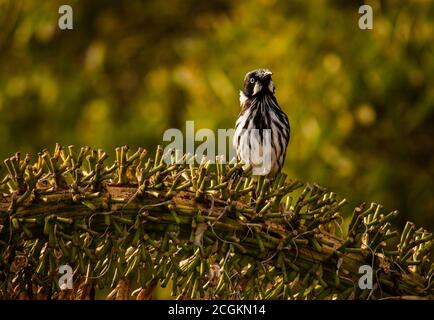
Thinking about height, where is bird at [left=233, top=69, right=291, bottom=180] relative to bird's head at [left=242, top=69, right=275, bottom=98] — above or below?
below

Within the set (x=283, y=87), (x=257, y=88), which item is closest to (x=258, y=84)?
(x=257, y=88)

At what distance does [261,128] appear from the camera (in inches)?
132

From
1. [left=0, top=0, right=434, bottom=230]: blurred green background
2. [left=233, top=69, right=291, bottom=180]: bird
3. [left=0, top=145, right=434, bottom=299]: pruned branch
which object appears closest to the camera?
[left=0, top=145, right=434, bottom=299]: pruned branch

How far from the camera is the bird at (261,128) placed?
128 inches

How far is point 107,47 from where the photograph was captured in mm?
7285

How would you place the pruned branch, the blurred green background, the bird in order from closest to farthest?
1. the pruned branch
2. the bird
3. the blurred green background

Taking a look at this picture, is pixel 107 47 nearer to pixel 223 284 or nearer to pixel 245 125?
pixel 245 125

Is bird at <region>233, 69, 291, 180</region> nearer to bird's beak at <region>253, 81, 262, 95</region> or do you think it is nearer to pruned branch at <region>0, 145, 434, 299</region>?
bird's beak at <region>253, 81, 262, 95</region>

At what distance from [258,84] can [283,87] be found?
2.23m

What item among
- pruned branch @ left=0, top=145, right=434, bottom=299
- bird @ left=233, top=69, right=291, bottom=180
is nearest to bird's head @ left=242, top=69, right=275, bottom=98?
bird @ left=233, top=69, right=291, bottom=180

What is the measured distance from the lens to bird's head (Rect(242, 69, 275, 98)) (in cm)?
328

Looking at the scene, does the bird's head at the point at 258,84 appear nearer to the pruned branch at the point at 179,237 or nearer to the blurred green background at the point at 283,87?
the pruned branch at the point at 179,237

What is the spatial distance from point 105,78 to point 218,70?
55.4 inches
